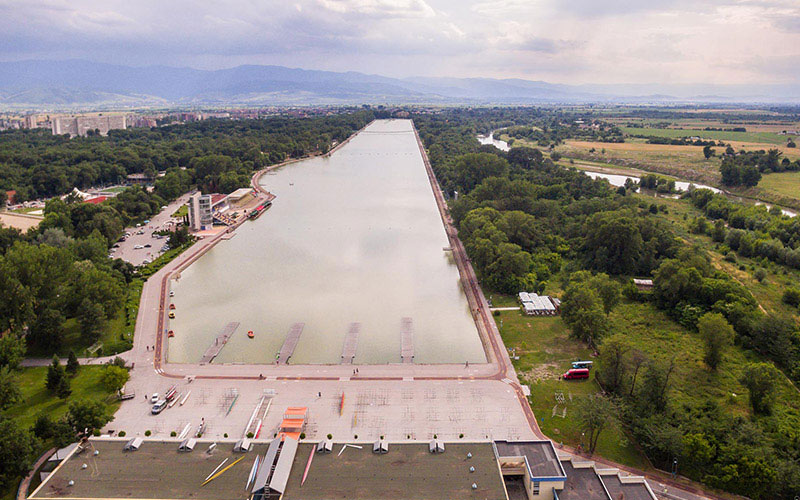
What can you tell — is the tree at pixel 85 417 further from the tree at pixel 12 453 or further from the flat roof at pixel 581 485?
the flat roof at pixel 581 485

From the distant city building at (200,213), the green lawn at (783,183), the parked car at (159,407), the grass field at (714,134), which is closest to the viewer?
the parked car at (159,407)

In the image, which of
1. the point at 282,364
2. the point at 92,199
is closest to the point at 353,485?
the point at 282,364

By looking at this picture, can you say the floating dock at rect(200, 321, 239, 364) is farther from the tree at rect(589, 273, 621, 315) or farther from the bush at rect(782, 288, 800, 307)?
the bush at rect(782, 288, 800, 307)

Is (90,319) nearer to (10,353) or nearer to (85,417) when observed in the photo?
(10,353)

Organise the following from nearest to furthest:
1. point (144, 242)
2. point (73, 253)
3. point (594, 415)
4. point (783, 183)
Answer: point (594, 415), point (73, 253), point (144, 242), point (783, 183)

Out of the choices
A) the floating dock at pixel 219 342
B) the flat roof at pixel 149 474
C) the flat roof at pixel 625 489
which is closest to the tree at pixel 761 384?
the flat roof at pixel 625 489

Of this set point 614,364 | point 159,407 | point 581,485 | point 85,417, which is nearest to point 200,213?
point 159,407
